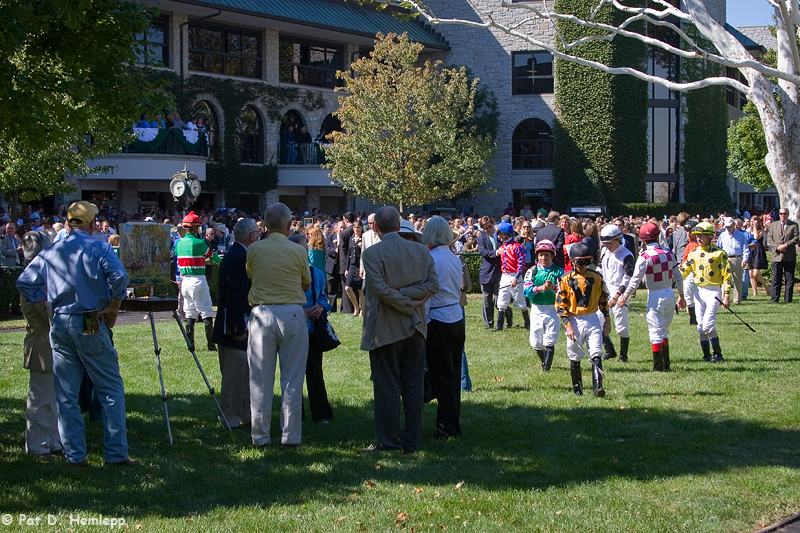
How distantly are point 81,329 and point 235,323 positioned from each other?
1403 millimetres

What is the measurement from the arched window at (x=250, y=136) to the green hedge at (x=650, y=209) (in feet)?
57.0

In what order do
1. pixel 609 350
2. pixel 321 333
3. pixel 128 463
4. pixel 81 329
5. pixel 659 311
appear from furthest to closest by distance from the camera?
pixel 609 350, pixel 659 311, pixel 321 333, pixel 128 463, pixel 81 329

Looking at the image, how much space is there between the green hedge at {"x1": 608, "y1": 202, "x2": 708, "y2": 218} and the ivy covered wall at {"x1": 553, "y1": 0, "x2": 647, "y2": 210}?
1.31 feet

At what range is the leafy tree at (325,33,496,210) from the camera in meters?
31.1

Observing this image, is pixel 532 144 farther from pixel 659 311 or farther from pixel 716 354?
pixel 659 311

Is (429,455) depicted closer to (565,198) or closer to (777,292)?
(777,292)

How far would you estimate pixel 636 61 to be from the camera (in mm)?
40125

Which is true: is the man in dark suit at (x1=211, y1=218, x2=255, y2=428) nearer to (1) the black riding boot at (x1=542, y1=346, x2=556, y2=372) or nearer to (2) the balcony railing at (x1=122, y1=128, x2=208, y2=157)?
(1) the black riding boot at (x1=542, y1=346, x2=556, y2=372)

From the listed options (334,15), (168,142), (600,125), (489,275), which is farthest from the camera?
(600,125)

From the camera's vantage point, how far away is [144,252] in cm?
709

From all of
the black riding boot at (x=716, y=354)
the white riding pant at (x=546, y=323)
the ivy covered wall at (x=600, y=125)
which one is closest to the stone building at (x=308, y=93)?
the ivy covered wall at (x=600, y=125)

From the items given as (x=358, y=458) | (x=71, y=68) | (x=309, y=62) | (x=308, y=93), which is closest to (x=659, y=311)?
(x=358, y=458)

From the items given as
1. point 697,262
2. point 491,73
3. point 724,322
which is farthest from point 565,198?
point 697,262

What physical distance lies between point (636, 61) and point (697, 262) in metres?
32.1
